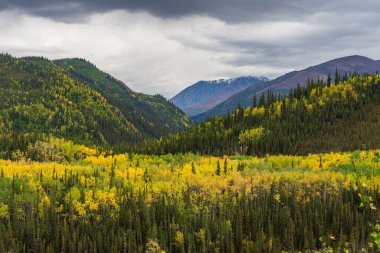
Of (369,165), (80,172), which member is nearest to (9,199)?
(80,172)

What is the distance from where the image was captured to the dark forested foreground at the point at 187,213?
7731 cm

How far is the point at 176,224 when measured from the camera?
85.5m

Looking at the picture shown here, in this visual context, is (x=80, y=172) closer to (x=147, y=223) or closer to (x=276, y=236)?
(x=147, y=223)

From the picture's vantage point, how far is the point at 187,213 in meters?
92.4

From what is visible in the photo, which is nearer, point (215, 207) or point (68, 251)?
point (68, 251)

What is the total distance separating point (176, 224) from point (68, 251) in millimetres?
22107

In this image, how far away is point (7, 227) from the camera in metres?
83.4

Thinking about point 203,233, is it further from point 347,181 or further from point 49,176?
point 49,176

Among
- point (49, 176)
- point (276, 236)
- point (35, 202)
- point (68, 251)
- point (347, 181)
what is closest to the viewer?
point (68, 251)

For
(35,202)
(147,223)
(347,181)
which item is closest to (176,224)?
(147,223)

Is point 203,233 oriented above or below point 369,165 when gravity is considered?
below

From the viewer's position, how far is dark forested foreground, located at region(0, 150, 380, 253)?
77.3 m

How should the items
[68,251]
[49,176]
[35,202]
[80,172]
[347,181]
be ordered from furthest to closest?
[80,172] → [49,176] → [347,181] → [35,202] → [68,251]

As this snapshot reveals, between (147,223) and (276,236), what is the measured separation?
26782mm
